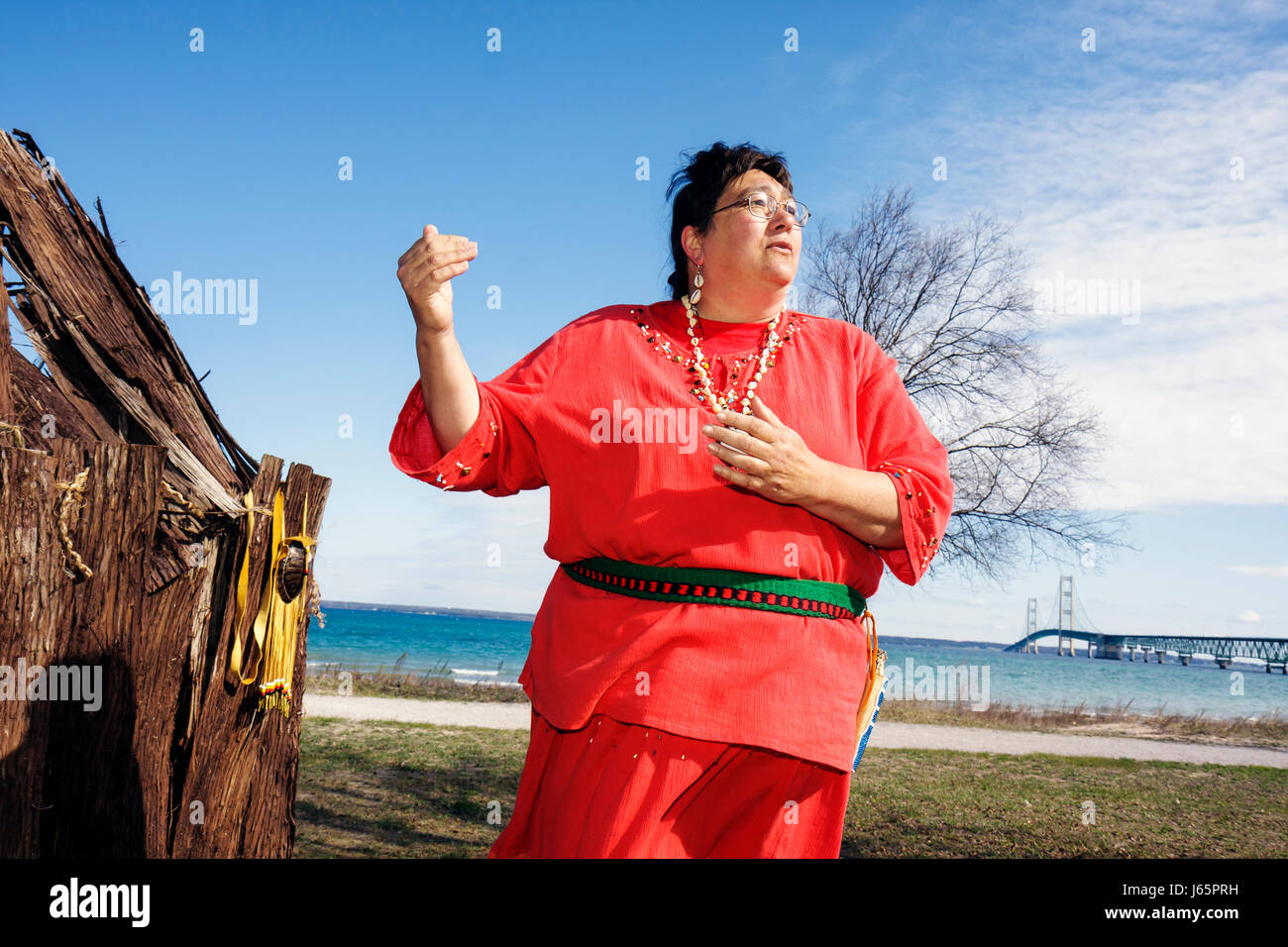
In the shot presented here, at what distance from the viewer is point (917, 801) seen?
28.0 feet

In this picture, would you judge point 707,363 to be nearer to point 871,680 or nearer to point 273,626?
point 871,680

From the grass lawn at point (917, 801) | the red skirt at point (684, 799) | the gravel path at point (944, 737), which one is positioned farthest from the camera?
the gravel path at point (944, 737)

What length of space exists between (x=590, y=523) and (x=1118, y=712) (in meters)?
21.5

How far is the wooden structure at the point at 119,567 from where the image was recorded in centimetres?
227

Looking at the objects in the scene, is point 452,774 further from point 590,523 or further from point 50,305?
point 590,523

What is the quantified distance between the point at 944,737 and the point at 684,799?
13320mm

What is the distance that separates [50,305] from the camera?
9.27 ft

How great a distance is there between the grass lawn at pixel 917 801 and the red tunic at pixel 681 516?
4.79 meters

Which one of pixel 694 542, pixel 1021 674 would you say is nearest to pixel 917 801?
pixel 694 542

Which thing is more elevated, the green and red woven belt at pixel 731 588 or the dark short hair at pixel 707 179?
the dark short hair at pixel 707 179
